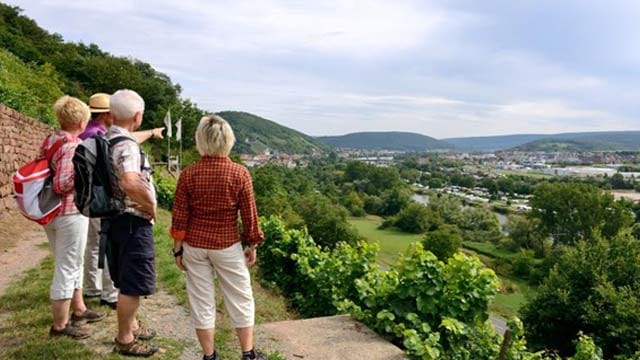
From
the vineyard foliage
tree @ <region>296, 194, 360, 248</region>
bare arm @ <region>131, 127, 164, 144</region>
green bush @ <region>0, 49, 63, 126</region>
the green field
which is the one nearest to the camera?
bare arm @ <region>131, 127, 164, 144</region>

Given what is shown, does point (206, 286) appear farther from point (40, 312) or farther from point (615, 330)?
point (615, 330)

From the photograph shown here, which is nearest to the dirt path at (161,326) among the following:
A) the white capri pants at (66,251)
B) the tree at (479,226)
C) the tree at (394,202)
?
the white capri pants at (66,251)

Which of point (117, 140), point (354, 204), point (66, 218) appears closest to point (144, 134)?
point (117, 140)

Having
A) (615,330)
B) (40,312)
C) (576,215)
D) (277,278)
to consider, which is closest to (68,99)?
(40,312)

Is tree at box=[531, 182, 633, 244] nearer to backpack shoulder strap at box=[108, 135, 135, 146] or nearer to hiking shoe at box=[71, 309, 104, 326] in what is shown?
hiking shoe at box=[71, 309, 104, 326]

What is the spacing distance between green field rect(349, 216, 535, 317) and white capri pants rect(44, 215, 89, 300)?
2152 cm

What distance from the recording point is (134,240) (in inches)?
117

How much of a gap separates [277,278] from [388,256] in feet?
122

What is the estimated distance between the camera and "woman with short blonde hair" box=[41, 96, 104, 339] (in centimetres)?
321

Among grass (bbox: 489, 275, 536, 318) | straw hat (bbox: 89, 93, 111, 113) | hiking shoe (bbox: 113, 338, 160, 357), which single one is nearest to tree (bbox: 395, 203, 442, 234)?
grass (bbox: 489, 275, 536, 318)

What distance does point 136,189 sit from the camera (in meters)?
2.84

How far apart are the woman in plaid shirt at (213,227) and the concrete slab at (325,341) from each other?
97cm

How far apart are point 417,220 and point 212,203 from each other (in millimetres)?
64230

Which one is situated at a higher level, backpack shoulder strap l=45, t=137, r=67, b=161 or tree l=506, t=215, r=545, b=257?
backpack shoulder strap l=45, t=137, r=67, b=161
